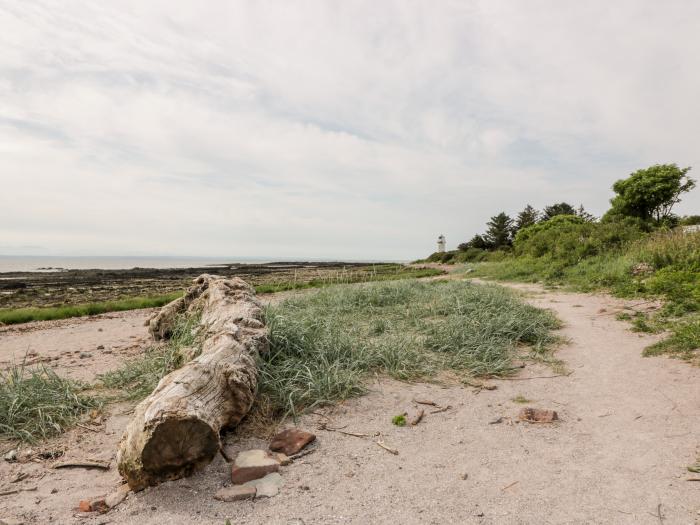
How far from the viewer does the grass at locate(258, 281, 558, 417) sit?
4145 millimetres

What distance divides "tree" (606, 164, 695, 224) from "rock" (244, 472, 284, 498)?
1550 inches

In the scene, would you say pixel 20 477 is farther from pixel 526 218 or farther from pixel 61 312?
pixel 526 218

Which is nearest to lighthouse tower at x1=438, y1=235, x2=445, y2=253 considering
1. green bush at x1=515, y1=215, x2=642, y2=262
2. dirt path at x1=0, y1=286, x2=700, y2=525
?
green bush at x1=515, y1=215, x2=642, y2=262

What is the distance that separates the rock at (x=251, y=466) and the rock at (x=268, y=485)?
0.11 ft

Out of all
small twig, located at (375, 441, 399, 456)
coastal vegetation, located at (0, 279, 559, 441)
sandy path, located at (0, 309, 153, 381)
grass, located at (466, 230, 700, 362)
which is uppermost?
grass, located at (466, 230, 700, 362)

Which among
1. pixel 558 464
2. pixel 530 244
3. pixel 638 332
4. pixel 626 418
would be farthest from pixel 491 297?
pixel 530 244

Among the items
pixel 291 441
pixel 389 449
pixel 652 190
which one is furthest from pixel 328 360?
pixel 652 190

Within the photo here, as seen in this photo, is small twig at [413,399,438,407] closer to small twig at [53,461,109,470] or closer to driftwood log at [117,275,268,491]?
driftwood log at [117,275,268,491]

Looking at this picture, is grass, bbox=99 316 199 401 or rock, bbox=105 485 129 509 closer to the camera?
rock, bbox=105 485 129 509

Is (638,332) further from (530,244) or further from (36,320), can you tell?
(530,244)

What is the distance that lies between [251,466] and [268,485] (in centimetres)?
20

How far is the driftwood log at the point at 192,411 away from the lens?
103 inches

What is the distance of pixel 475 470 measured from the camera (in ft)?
9.39

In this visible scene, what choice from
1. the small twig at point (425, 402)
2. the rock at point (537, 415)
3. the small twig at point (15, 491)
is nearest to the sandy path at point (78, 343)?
the small twig at point (15, 491)
